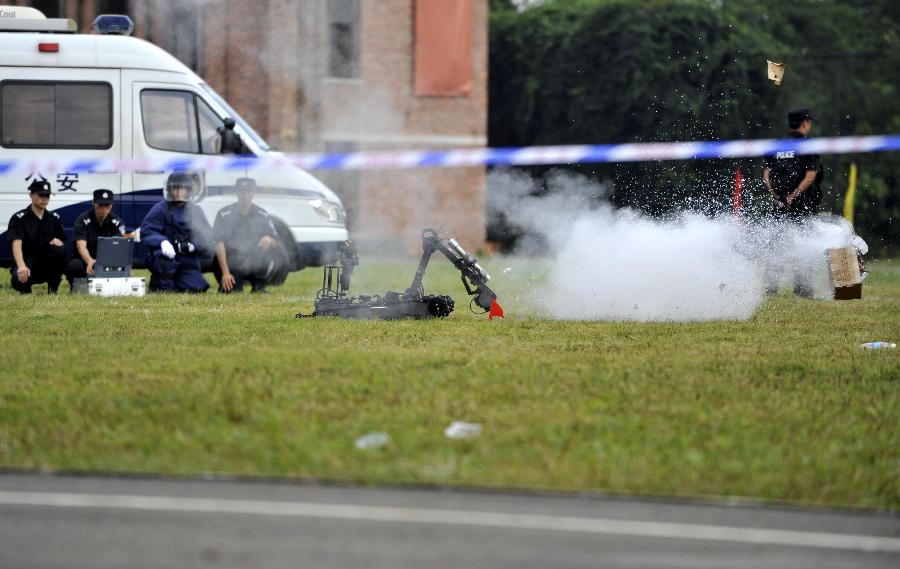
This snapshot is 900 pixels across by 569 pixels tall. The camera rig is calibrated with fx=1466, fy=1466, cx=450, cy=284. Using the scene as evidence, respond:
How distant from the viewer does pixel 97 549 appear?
511 centimetres

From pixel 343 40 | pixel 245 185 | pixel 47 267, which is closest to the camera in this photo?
pixel 47 267

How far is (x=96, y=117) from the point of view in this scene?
16500 millimetres

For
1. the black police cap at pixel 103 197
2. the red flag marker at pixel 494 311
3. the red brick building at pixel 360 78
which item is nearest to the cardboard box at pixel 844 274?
the red flag marker at pixel 494 311

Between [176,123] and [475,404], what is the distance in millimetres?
9971

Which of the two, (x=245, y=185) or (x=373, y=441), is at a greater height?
(x=245, y=185)

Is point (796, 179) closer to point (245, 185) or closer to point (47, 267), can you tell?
point (245, 185)

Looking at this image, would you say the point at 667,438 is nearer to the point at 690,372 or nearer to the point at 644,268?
the point at 690,372

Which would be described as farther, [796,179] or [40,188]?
[40,188]

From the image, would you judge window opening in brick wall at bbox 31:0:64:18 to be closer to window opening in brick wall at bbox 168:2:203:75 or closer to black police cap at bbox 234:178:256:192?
window opening in brick wall at bbox 168:2:203:75

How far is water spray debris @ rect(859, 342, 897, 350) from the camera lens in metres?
10.2

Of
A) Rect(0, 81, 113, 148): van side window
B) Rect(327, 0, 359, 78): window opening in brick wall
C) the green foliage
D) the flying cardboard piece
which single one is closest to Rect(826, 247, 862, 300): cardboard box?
the flying cardboard piece

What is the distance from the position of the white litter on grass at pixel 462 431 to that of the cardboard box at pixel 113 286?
8928 mm

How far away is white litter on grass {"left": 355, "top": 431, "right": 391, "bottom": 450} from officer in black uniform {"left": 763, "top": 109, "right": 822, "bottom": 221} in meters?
9.42

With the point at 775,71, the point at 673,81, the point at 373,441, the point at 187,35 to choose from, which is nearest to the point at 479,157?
the point at 775,71
